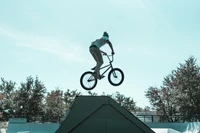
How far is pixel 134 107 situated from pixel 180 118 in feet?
62.6

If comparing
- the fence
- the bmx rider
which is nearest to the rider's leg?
the bmx rider

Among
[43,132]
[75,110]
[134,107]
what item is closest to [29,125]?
[43,132]

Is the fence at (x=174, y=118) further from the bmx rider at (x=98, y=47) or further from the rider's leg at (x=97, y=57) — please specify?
the bmx rider at (x=98, y=47)

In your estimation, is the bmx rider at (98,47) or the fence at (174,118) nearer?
the bmx rider at (98,47)

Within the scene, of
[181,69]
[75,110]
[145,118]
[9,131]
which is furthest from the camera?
[181,69]

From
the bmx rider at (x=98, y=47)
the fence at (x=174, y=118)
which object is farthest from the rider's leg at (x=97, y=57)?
the fence at (x=174, y=118)

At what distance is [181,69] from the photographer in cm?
2905

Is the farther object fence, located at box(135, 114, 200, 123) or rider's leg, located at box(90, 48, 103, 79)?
fence, located at box(135, 114, 200, 123)

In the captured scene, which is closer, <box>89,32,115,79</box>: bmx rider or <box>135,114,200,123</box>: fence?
<box>89,32,115,79</box>: bmx rider

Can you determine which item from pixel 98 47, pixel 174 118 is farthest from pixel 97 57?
pixel 174 118

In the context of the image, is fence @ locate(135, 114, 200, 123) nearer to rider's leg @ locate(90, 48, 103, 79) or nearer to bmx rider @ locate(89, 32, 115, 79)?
rider's leg @ locate(90, 48, 103, 79)

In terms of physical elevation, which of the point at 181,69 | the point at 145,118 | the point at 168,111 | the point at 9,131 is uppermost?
the point at 181,69

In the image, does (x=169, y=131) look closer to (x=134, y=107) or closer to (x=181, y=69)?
(x=181, y=69)

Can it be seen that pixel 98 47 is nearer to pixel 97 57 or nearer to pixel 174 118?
pixel 97 57
